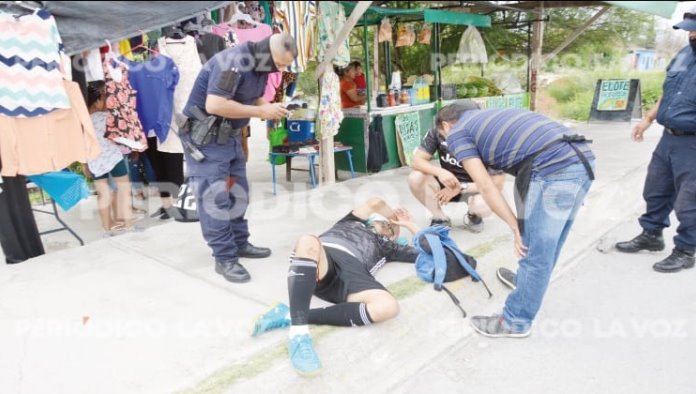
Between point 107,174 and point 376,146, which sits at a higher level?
point 107,174

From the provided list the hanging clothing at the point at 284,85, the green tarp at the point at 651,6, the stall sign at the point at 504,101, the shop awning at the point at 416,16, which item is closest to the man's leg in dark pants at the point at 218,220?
the hanging clothing at the point at 284,85

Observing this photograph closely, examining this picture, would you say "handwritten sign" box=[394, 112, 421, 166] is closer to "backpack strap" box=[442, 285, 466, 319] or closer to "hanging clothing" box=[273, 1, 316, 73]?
"hanging clothing" box=[273, 1, 316, 73]

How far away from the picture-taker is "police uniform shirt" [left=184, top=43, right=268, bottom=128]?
3262 millimetres

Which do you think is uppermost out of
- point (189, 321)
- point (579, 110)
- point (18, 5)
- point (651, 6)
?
point (18, 5)

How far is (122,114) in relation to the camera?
474cm

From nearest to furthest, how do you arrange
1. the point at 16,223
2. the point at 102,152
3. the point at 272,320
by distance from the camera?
the point at 272,320 < the point at 16,223 < the point at 102,152

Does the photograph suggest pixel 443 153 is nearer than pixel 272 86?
Yes

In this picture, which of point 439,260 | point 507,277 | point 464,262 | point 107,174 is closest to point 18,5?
point 107,174

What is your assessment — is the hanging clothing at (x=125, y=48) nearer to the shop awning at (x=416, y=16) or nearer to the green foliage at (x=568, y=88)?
the shop awning at (x=416, y=16)

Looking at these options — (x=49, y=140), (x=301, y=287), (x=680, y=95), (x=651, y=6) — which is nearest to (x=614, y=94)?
(x=651, y=6)

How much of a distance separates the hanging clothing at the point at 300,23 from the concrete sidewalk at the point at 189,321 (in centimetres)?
201

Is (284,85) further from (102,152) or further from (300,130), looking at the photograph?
(102,152)

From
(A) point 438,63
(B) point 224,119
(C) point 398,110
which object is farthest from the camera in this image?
(A) point 438,63

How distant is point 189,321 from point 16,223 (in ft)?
7.19
